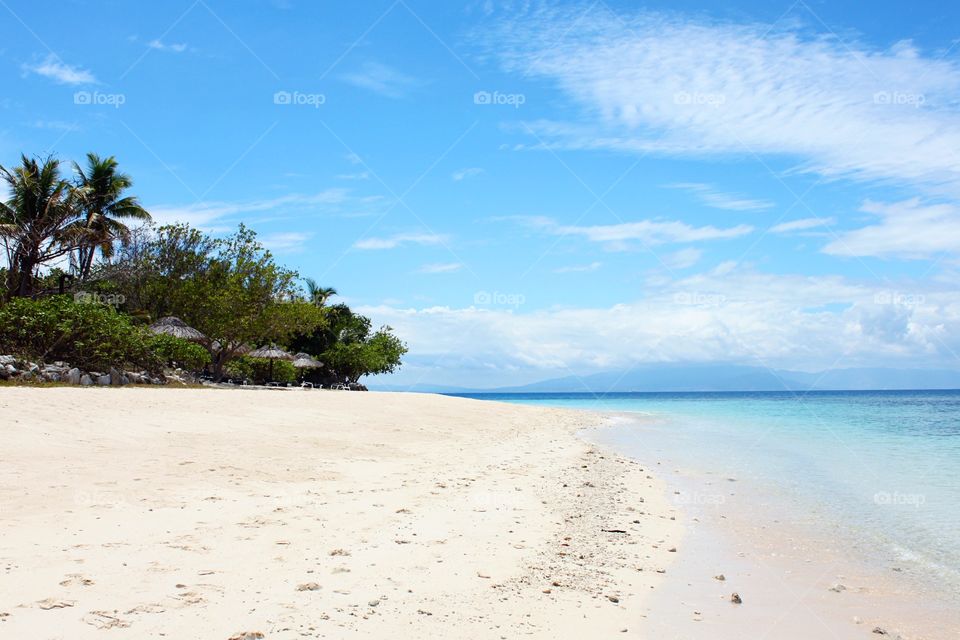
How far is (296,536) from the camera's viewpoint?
659 cm

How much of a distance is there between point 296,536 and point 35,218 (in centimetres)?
3180

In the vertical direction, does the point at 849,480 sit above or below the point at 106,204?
below

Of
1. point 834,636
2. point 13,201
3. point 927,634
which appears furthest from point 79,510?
point 13,201

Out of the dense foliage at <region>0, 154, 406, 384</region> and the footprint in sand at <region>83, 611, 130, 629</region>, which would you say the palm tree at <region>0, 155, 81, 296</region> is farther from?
the footprint in sand at <region>83, 611, 130, 629</region>

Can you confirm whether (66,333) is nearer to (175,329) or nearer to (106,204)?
(175,329)

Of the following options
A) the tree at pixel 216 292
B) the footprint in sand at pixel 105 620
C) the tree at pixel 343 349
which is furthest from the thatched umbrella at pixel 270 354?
the footprint in sand at pixel 105 620

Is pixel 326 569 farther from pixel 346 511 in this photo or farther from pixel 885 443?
pixel 885 443

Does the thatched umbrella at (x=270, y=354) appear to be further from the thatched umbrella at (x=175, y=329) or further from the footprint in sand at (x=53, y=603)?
the footprint in sand at (x=53, y=603)

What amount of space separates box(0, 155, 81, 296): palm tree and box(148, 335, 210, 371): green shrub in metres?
7.08

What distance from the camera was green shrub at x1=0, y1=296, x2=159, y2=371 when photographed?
2052 cm

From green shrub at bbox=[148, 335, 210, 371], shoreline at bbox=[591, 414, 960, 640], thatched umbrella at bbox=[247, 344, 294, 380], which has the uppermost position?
thatched umbrella at bbox=[247, 344, 294, 380]

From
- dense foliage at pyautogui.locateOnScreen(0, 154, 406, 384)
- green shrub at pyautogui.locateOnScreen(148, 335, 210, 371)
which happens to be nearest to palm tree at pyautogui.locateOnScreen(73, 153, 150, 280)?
dense foliage at pyautogui.locateOnScreen(0, 154, 406, 384)

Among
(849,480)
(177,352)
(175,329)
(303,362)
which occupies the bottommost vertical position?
(849,480)

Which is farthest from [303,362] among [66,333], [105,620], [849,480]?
[105,620]
